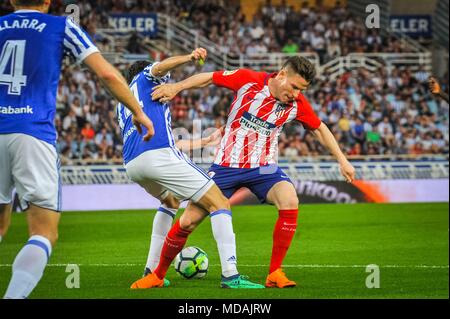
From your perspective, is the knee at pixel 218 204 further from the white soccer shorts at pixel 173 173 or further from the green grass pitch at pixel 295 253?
the green grass pitch at pixel 295 253

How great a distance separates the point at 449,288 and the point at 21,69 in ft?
15.4

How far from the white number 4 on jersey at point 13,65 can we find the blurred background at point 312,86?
58.5 feet

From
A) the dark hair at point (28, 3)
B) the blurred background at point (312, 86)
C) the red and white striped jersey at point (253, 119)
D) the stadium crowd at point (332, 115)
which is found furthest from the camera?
the stadium crowd at point (332, 115)

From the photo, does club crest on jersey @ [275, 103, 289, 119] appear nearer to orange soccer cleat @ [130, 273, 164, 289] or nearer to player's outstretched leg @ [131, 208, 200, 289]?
player's outstretched leg @ [131, 208, 200, 289]

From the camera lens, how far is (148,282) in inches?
348

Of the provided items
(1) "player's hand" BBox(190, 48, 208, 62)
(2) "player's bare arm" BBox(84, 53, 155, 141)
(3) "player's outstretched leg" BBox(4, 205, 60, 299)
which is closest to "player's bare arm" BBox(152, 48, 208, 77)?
(1) "player's hand" BBox(190, 48, 208, 62)

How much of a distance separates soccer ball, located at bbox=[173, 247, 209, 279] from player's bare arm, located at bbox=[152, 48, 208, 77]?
7.03ft

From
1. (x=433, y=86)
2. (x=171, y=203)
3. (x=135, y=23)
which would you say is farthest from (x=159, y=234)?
(x=135, y=23)

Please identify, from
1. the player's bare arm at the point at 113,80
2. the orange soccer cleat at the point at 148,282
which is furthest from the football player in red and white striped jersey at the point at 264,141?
the player's bare arm at the point at 113,80

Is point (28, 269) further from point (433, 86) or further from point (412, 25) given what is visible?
point (412, 25)

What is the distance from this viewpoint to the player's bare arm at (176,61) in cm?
811

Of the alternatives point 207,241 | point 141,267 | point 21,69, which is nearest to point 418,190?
point 207,241

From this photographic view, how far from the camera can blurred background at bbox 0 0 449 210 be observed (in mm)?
25656

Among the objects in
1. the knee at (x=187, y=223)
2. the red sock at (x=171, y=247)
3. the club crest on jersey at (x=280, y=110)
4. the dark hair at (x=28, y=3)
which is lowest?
the red sock at (x=171, y=247)
